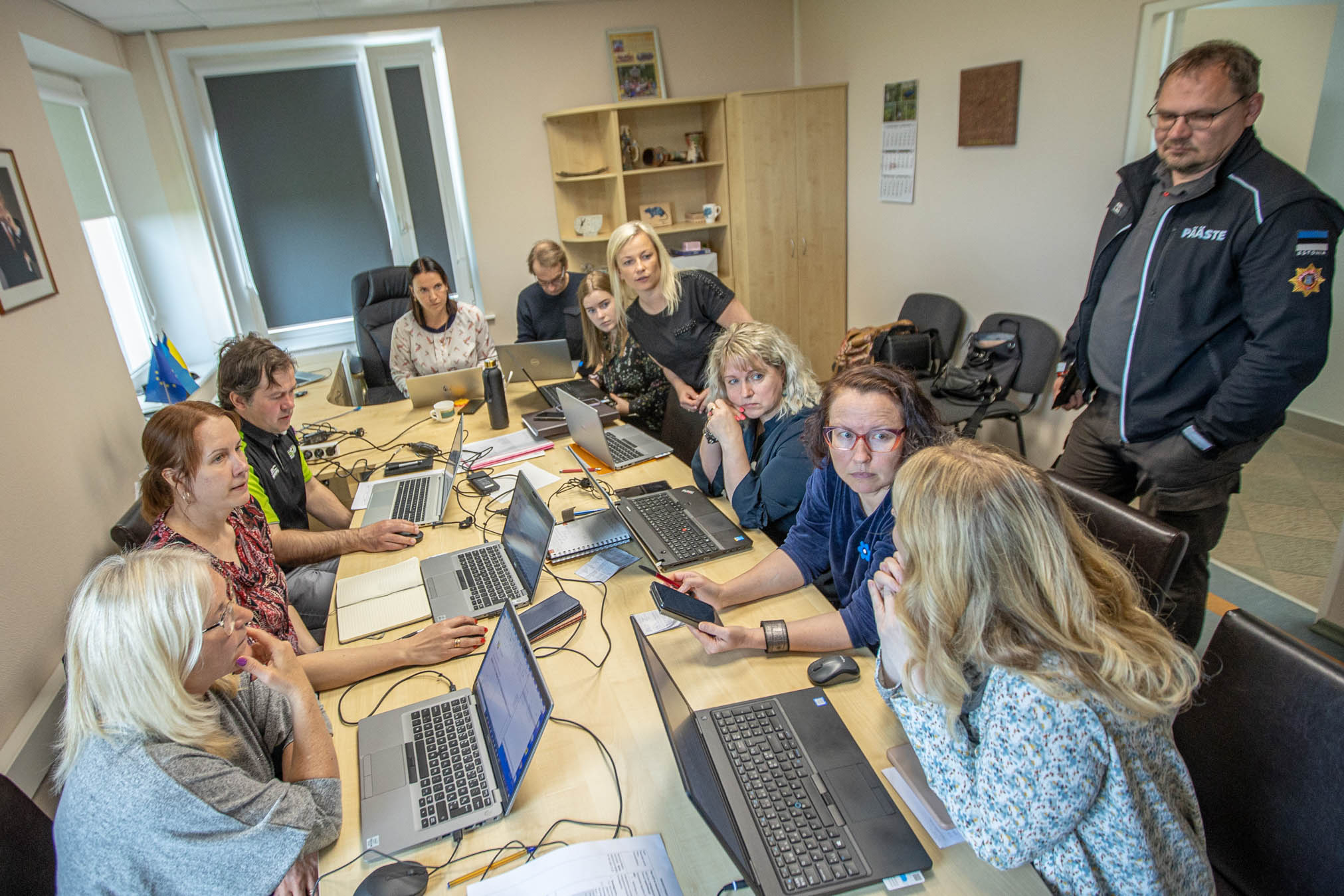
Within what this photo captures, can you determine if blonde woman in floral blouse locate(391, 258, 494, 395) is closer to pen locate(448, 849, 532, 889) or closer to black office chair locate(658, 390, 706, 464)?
black office chair locate(658, 390, 706, 464)

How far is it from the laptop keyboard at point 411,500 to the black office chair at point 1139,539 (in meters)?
1.81

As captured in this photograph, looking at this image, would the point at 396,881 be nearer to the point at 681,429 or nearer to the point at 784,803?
the point at 784,803

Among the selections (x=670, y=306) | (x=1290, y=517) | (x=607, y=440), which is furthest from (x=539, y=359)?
(x=1290, y=517)

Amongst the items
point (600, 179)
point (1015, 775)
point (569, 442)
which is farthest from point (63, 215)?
point (1015, 775)

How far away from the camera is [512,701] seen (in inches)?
50.9

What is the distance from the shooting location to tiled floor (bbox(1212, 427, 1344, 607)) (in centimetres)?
291

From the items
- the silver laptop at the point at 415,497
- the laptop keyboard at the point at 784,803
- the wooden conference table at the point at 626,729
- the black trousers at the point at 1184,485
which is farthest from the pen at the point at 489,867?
the black trousers at the point at 1184,485

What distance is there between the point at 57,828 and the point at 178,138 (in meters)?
4.54

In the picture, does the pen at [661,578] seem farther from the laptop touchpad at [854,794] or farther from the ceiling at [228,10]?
the ceiling at [228,10]

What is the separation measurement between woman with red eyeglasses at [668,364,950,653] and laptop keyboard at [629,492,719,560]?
16cm

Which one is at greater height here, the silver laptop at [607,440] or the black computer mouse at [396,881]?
the silver laptop at [607,440]

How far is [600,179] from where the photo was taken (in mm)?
5039

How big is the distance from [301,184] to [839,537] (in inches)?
192

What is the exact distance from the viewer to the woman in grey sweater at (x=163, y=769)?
1.12 meters
